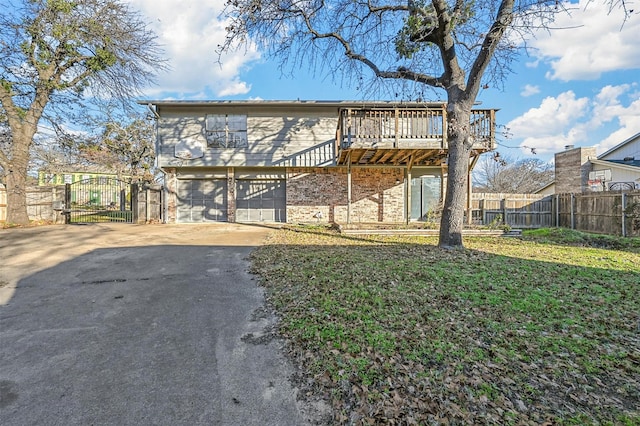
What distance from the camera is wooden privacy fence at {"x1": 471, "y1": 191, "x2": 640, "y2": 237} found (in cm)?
998

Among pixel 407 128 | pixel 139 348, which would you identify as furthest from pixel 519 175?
pixel 139 348

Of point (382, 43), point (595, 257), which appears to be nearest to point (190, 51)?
point (382, 43)

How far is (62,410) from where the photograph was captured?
1979 millimetres

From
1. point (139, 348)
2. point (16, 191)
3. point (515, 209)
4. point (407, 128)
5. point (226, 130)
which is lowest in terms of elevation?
point (139, 348)

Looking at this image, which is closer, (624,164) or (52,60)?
(52,60)

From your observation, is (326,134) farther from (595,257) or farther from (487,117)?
(595,257)

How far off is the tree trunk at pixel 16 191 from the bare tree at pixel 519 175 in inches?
1159

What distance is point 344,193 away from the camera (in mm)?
13406

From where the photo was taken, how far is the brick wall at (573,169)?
19.6 meters

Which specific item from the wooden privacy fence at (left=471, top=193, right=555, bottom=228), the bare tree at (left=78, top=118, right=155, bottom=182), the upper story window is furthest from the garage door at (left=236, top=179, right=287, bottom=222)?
the bare tree at (left=78, top=118, right=155, bottom=182)

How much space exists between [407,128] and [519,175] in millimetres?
21305

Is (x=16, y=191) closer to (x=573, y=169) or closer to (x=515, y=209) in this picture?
(x=515, y=209)

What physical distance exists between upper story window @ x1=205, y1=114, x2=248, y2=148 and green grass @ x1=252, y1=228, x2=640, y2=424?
8.90m

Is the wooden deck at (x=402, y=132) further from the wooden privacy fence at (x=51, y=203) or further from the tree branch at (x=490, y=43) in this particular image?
the wooden privacy fence at (x=51, y=203)
